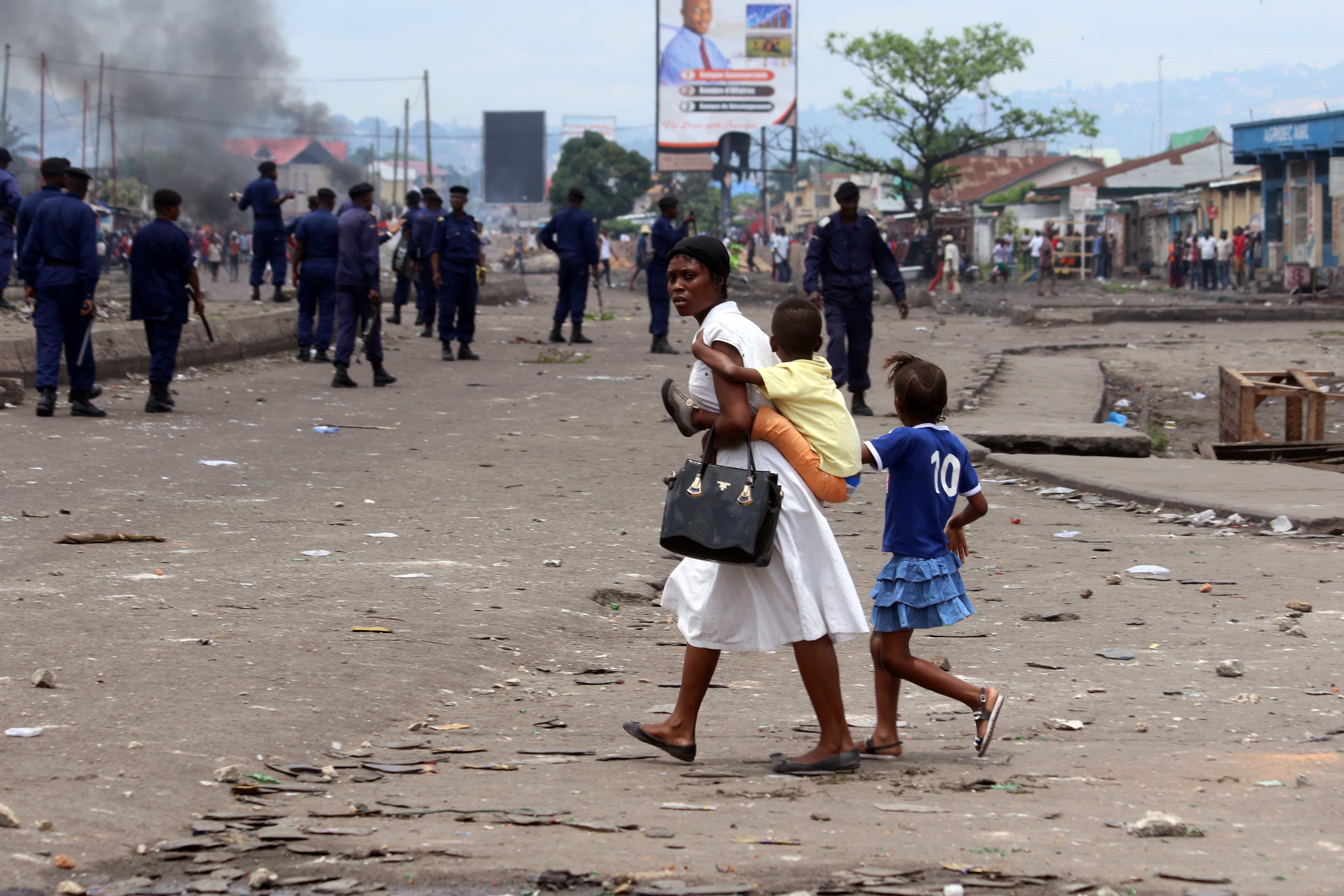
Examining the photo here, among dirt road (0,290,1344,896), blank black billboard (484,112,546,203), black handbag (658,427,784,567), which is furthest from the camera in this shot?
blank black billboard (484,112,546,203)

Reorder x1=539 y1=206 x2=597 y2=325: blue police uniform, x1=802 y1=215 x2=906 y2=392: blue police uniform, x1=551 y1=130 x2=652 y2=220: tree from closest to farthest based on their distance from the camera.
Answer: x1=802 y1=215 x2=906 y2=392: blue police uniform < x1=539 y1=206 x2=597 y2=325: blue police uniform < x1=551 y1=130 x2=652 y2=220: tree

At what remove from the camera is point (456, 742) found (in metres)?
3.60

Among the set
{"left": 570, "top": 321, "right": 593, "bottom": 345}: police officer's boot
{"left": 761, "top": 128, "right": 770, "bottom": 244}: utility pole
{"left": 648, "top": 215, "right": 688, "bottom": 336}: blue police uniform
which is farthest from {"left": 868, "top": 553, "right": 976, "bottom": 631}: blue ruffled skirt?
{"left": 761, "top": 128, "right": 770, "bottom": 244}: utility pole

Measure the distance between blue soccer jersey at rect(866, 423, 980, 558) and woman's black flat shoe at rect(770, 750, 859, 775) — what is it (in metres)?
0.55

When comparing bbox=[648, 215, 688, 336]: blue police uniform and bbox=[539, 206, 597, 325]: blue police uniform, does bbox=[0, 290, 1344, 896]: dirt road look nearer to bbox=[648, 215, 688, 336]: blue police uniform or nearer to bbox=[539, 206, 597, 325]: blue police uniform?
bbox=[648, 215, 688, 336]: blue police uniform

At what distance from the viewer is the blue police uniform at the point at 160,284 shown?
986 centimetres

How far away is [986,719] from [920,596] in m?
0.35

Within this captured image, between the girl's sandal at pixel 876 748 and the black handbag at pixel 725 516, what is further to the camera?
the girl's sandal at pixel 876 748

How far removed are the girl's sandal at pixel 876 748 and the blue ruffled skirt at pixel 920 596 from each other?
0.95ft

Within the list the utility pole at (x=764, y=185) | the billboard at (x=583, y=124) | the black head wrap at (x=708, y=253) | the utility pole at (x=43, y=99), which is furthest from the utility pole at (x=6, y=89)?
the billboard at (x=583, y=124)

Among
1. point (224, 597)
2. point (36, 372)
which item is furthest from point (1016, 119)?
point (224, 597)

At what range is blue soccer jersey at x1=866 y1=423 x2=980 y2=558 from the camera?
3564 millimetres

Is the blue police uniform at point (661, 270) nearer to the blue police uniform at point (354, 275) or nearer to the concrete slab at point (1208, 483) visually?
the blue police uniform at point (354, 275)

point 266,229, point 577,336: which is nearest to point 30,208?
point 266,229
